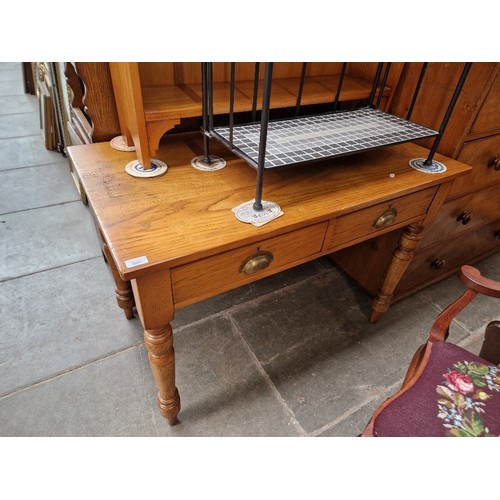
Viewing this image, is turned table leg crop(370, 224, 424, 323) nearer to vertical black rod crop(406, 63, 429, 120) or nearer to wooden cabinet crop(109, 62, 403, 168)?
vertical black rod crop(406, 63, 429, 120)

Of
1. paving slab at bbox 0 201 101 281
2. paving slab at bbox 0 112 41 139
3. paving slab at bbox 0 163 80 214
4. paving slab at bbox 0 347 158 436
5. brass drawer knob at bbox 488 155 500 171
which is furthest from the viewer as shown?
paving slab at bbox 0 112 41 139

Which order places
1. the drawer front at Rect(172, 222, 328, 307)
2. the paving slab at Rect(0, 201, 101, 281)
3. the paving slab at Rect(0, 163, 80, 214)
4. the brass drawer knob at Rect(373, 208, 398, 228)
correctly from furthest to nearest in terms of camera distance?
the paving slab at Rect(0, 163, 80, 214) → the paving slab at Rect(0, 201, 101, 281) → the brass drawer knob at Rect(373, 208, 398, 228) → the drawer front at Rect(172, 222, 328, 307)

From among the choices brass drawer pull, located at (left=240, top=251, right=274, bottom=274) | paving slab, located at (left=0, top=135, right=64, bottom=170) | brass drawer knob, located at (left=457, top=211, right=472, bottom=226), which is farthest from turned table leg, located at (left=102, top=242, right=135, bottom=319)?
paving slab, located at (left=0, top=135, right=64, bottom=170)

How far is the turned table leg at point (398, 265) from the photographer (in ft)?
4.35

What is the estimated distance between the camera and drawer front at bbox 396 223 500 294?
1.69m

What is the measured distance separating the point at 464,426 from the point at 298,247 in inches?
22.1

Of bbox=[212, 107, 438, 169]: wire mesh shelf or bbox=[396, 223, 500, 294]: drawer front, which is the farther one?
bbox=[396, 223, 500, 294]: drawer front

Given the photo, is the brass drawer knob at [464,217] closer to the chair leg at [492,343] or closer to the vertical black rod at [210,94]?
the chair leg at [492,343]

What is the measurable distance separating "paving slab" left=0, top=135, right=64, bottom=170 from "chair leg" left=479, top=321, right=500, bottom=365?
9.77 ft

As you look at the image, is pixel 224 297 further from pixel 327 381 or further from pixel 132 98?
pixel 132 98

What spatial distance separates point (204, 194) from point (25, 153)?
8.82 feet

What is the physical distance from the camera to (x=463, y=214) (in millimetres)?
1603

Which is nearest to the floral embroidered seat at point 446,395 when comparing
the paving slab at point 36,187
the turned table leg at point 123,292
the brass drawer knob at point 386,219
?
the brass drawer knob at point 386,219

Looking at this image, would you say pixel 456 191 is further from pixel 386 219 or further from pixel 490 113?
pixel 386 219
